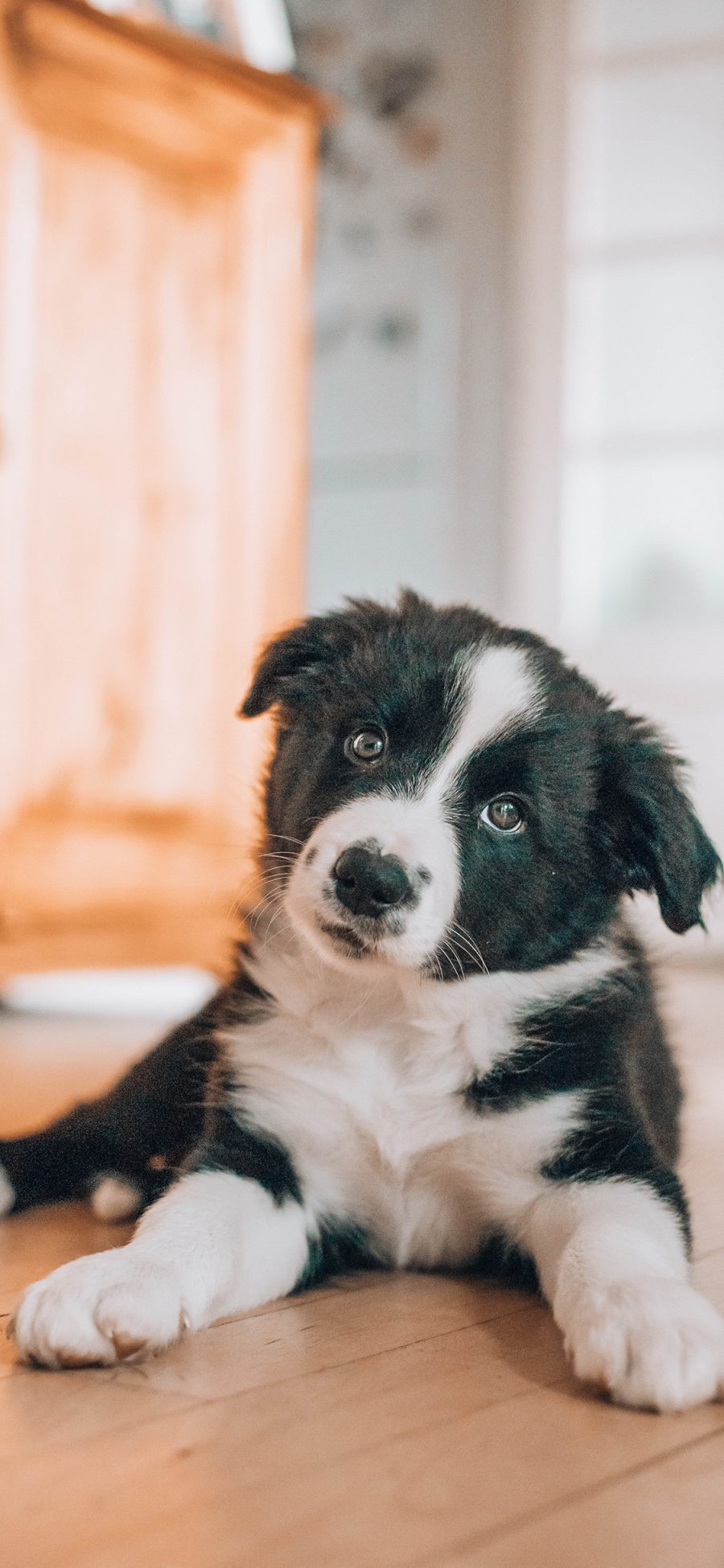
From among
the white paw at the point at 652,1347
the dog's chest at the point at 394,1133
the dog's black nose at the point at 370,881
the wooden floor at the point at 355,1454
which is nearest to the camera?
the wooden floor at the point at 355,1454

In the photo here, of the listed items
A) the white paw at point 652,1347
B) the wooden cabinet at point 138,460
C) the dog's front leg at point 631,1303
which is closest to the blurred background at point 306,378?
the wooden cabinet at point 138,460

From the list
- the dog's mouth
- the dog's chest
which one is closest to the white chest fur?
the dog's chest

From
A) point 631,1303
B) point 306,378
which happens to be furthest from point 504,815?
point 306,378

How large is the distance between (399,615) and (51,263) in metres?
2.33

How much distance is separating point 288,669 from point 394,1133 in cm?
57

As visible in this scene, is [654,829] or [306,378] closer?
[654,829]

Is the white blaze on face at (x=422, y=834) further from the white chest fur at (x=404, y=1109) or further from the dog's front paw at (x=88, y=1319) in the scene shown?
the dog's front paw at (x=88, y=1319)

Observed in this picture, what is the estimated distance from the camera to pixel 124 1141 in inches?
68.9

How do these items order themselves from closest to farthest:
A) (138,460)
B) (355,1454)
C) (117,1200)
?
(355,1454), (117,1200), (138,460)

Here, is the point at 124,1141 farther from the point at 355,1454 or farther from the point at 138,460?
the point at 138,460

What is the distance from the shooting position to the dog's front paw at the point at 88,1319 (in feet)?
3.84

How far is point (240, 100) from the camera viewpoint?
387 cm

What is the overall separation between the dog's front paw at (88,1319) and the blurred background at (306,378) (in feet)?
3.87

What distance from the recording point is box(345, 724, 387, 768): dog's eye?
154 centimetres
